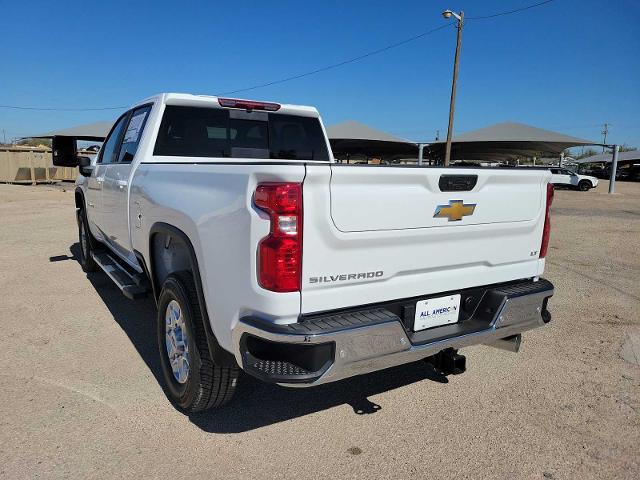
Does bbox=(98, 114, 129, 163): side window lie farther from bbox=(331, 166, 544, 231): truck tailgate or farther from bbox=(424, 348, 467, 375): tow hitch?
bbox=(424, 348, 467, 375): tow hitch

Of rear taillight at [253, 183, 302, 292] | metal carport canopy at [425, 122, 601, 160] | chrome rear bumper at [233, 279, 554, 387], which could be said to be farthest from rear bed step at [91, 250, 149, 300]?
metal carport canopy at [425, 122, 601, 160]

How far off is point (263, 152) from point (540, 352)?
3058 millimetres

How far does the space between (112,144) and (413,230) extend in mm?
4004

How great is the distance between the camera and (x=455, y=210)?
2.69 meters

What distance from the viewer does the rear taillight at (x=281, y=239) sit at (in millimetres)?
2145

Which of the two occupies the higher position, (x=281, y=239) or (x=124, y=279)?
(x=281, y=239)

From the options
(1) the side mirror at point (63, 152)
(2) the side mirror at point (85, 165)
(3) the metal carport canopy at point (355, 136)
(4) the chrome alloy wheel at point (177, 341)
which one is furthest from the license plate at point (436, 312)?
(3) the metal carport canopy at point (355, 136)

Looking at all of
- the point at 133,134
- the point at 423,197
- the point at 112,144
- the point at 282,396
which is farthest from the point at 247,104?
the point at 282,396

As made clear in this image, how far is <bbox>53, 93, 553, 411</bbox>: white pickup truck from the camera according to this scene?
2.19 m

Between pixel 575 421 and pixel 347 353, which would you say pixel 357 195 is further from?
pixel 575 421

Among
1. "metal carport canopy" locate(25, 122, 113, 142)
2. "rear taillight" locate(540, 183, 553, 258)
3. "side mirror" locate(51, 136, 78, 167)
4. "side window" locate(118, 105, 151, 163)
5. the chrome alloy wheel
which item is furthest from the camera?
"metal carport canopy" locate(25, 122, 113, 142)

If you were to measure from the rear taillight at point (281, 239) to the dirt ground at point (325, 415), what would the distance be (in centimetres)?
106

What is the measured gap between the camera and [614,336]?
4535 millimetres

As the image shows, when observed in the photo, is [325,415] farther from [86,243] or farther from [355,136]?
[355,136]
